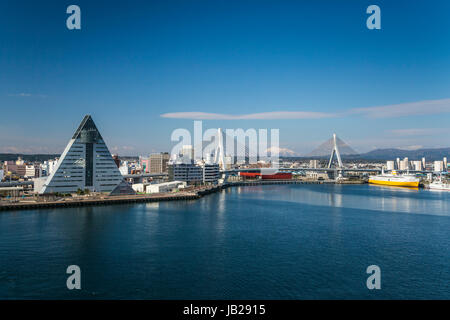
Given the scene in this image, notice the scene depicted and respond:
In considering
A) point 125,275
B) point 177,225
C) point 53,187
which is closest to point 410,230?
point 177,225

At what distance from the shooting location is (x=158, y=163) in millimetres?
46781

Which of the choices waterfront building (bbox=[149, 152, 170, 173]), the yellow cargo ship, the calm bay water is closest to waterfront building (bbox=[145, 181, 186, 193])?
the calm bay water

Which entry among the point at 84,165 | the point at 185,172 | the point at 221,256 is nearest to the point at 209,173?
the point at 185,172

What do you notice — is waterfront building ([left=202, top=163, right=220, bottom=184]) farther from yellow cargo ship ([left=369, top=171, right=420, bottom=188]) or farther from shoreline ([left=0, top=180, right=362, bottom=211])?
yellow cargo ship ([left=369, top=171, right=420, bottom=188])

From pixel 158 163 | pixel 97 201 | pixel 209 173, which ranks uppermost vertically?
pixel 158 163

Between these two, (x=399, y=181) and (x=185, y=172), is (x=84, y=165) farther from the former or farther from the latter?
(x=399, y=181)

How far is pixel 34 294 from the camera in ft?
18.5

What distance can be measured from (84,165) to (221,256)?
44.0 ft

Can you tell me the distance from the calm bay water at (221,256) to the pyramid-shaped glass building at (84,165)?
4.44 metres

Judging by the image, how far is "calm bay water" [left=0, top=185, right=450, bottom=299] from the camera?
5.91 meters

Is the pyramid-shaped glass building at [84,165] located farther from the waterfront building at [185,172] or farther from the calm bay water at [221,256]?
the waterfront building at [185,172]

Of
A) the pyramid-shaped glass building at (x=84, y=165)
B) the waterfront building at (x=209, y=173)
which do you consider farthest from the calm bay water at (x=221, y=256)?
the waterfront building at (x=209, y=173)

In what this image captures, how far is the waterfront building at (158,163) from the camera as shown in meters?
46.6
